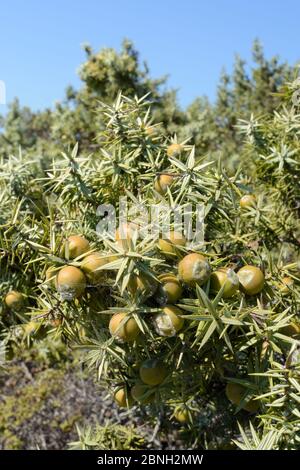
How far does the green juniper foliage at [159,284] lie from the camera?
114cm

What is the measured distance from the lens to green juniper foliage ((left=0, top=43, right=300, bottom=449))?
3.74 ft

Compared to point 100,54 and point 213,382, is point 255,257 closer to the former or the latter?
point 213,382

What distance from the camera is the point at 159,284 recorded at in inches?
45.5

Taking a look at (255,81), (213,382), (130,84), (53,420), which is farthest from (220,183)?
(255,81)

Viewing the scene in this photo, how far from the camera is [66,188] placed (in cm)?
155

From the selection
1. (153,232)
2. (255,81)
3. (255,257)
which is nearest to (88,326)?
(153,232)

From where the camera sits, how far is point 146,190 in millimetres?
1552

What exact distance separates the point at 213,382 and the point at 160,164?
0.84 meters

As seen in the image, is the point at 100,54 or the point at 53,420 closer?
the point at 53,420

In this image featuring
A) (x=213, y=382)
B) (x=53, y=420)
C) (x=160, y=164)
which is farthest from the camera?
A: (x=53, y=420)
